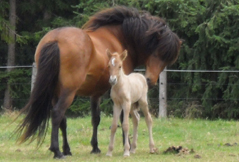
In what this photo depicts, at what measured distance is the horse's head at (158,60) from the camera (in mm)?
7883

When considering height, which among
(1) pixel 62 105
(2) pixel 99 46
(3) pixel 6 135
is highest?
(2) pixel 99 46

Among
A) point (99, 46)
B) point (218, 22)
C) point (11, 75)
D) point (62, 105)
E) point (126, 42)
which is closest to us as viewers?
point (62, 105)

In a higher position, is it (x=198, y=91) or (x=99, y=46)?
(x=99, y=46)

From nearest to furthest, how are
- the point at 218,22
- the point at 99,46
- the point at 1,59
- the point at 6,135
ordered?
the point at 99,46 < the point at 6,135 < the point at 218,22 < the point at 1,59

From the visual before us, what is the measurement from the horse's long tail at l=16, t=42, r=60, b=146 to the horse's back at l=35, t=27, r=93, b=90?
8cm

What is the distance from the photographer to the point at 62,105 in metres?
6.21

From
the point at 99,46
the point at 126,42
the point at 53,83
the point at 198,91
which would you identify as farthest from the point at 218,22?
the point at 53,83

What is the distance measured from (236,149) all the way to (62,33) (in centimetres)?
318

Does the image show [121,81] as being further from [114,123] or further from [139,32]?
[139,32]

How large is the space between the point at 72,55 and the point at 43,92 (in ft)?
2.04

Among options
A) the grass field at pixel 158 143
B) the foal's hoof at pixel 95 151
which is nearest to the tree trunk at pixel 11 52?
the grass field at pixel 158 143

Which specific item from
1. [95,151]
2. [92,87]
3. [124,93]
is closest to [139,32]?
[92,87]

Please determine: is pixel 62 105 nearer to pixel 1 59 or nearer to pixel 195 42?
pixel 195 42

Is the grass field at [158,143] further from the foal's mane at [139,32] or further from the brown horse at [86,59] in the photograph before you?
the foal's mane at [139,32]
